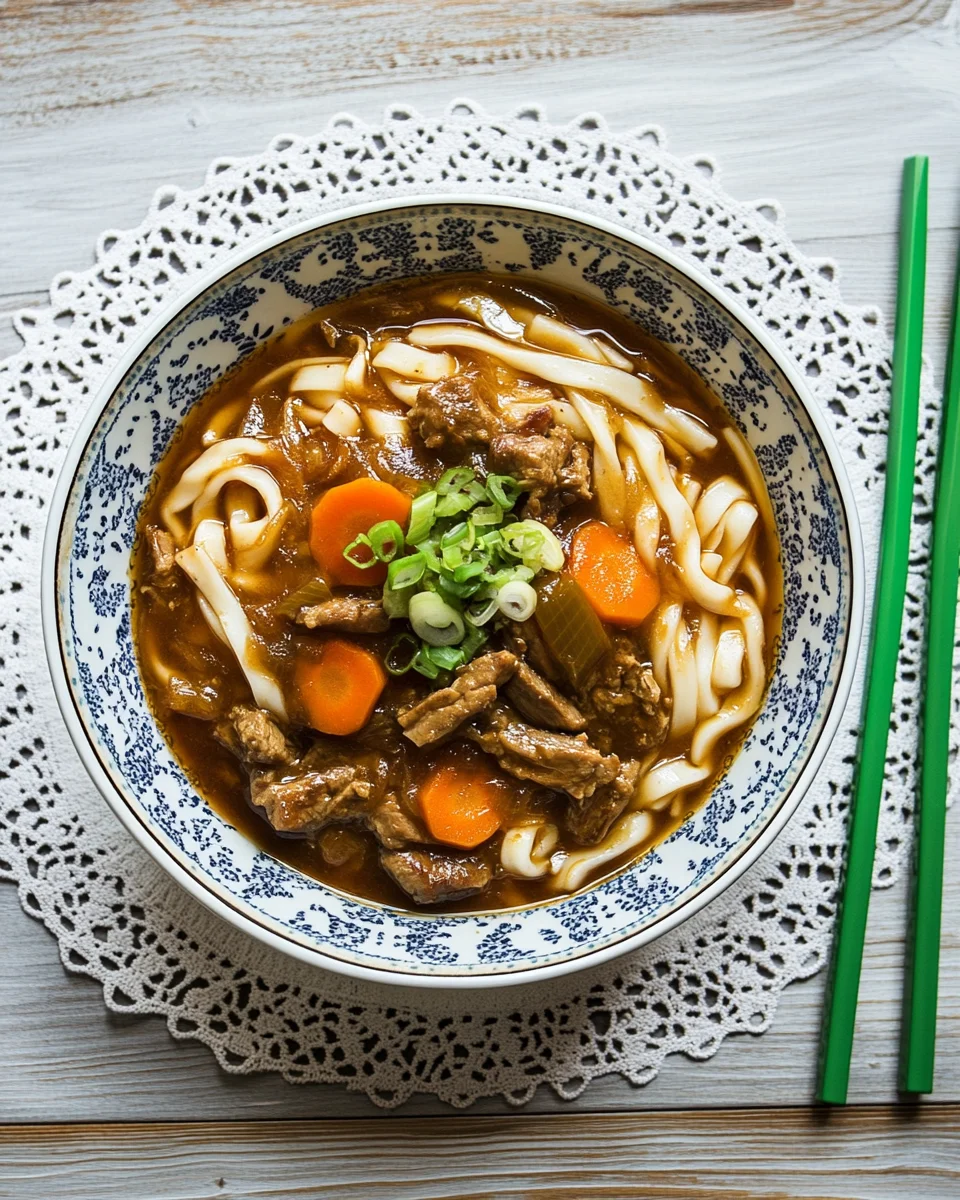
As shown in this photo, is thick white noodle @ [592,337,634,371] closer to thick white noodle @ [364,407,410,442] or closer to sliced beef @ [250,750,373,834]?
thick white noodle @ [364,407,410,442]

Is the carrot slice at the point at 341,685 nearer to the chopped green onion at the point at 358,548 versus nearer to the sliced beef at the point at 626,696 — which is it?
the chopped green onion at the point at 358,548

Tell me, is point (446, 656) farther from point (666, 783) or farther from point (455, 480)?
point (666, 783)

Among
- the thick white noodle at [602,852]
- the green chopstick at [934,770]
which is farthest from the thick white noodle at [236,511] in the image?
the green chopstick at [934,770]

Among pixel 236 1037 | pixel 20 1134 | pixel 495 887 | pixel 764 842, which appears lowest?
pixel 20 1134

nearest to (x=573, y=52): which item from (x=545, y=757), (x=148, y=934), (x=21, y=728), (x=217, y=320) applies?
(x=217, y=320)

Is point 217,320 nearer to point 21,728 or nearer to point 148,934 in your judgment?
point 21,728

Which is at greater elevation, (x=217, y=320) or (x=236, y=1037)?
(x=217, y=320)
